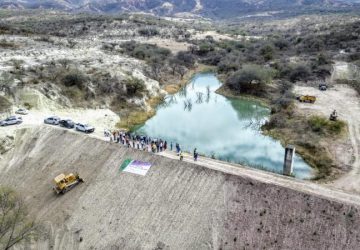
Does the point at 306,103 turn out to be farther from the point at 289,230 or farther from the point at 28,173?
the point at 28,173

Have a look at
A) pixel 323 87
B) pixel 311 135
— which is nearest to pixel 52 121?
pixel 311 135

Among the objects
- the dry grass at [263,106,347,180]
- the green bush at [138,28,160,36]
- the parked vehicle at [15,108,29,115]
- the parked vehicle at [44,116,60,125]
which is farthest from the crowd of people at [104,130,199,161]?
the green bush at [138,28,160,36]

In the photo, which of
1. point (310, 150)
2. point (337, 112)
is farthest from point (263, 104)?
point (310, 150)

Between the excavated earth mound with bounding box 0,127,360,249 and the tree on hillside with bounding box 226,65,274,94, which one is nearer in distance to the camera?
the excavated earth mound with bounding box 0,127,360,249

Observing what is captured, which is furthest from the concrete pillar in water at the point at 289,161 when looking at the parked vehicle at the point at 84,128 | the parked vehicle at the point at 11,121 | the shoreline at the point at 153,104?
the parked vehicle at the point at 11,121

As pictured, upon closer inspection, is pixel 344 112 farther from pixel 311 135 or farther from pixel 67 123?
pixel 67 123

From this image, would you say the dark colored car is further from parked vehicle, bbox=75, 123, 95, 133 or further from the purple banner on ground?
the purple banner on ground
